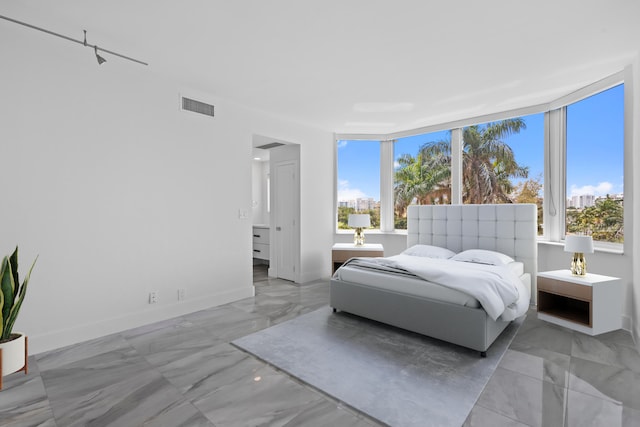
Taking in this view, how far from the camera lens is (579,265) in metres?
3.16

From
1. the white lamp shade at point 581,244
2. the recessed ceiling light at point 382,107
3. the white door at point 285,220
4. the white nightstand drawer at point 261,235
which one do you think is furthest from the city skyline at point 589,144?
the white nightstand drawer at point 261,235

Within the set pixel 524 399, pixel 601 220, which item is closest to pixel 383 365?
pixel 524 399

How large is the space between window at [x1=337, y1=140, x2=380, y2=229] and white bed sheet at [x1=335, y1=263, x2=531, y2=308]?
223 cm

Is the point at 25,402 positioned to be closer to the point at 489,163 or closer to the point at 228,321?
the point at 228,321

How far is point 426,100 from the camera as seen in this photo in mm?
3941

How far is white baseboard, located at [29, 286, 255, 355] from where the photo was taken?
258cm

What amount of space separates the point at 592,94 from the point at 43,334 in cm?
582

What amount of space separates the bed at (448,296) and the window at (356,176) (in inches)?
36.4

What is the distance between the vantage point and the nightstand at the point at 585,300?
114 inches

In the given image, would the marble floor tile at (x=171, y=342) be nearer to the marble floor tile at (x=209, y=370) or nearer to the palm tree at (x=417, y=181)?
the marble floor tile at (x=209, y=370)

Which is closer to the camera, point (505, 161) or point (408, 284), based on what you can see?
point (408, 284)

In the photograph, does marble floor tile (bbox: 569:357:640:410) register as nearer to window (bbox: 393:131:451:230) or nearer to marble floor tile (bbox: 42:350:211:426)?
marble floor tile (bbox: 42:350:211:426)

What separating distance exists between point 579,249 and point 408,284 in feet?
5.62

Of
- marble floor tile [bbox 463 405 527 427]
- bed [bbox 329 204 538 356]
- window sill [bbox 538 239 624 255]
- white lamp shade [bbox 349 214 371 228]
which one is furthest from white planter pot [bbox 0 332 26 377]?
window sill [bbox 538 239 624 255]
